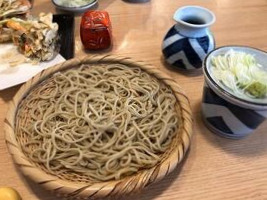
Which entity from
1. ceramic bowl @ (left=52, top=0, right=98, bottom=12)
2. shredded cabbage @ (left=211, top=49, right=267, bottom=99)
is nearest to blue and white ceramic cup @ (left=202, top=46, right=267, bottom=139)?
shredded cabbage @ (left=211, top=49, right=267, bottom=99)

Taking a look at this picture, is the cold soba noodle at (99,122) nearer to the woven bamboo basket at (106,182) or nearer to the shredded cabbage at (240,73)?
the woven bamboo basket at (106,182)

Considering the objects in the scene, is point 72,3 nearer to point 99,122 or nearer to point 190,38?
point 190,38

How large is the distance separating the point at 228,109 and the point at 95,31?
507mm

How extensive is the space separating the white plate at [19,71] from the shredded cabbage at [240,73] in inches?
18.9

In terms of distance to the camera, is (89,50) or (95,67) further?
(89,50)

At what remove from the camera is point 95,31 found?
96 centimetres

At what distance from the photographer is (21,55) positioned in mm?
959

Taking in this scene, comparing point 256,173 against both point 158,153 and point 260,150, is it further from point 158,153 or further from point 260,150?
point 158,153

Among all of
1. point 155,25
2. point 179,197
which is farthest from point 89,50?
point 179,197

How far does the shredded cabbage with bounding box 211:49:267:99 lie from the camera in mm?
656

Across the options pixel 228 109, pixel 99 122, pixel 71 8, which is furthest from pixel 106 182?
pixel 71 8

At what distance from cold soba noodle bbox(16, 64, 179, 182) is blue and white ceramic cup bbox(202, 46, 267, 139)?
3.8 inches

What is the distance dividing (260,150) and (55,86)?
555mm

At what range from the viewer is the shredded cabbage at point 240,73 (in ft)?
2.15
